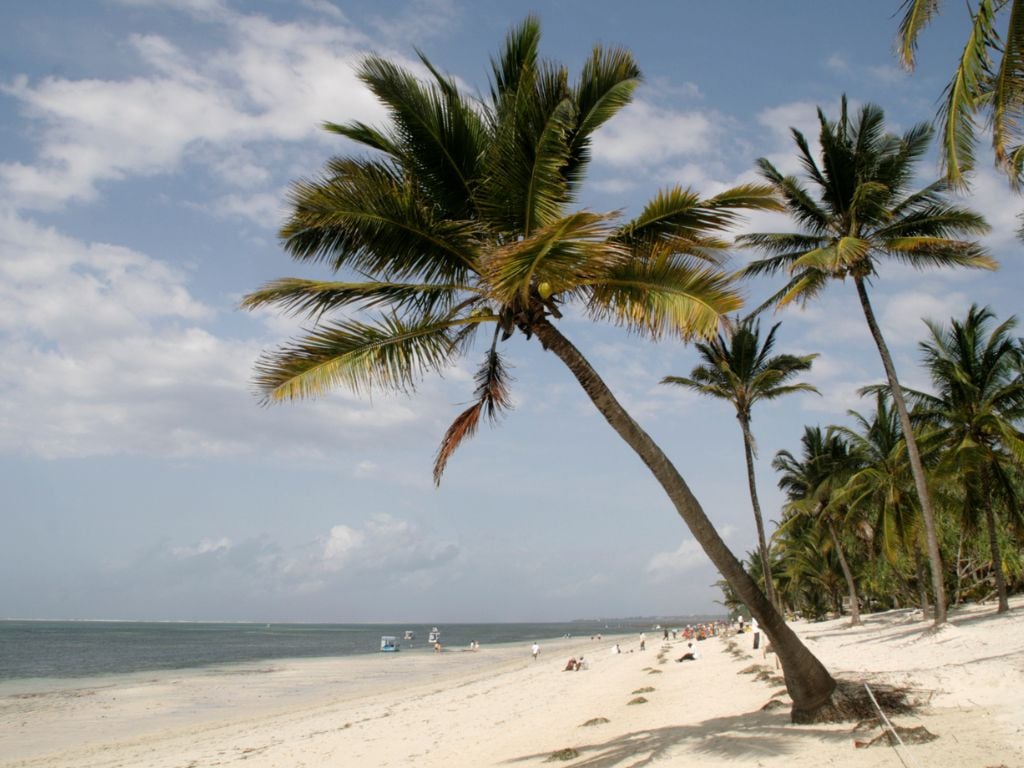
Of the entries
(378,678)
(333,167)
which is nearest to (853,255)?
(333,167)

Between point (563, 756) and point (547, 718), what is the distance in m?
6.21

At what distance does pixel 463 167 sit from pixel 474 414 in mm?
2841

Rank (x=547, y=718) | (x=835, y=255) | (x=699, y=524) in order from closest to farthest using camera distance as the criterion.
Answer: (x=699, y=524) < (x=835, y=255) < (x=547, y=718)

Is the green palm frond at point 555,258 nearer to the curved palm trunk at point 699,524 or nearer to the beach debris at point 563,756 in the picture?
the curved palm trunk at point 699,524

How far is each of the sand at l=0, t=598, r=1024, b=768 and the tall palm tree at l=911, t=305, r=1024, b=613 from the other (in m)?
3.54

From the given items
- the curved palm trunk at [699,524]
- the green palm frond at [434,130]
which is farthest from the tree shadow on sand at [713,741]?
the green palm frond at [434,130]

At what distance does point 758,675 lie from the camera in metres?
13.6

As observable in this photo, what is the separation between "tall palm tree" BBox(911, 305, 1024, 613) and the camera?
17.2m

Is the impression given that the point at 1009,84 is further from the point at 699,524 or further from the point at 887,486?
the point at 887,486

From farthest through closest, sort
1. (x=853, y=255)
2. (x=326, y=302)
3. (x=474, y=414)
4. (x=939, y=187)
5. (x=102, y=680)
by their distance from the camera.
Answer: (x=102, y=680)
(x=939, y=187)
(x=853, y=255)
(x=474, y=414)
(x=326, y=302)

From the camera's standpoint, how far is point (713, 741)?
7832 millimetres

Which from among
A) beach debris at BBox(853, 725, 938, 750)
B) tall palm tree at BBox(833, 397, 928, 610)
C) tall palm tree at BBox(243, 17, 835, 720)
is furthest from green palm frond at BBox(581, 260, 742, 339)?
tall palm tree at BBox(833, 397, 928, 610)

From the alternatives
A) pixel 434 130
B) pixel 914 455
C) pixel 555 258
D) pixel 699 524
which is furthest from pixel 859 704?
pixel 914 455

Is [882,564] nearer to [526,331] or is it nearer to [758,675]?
[758,675]
